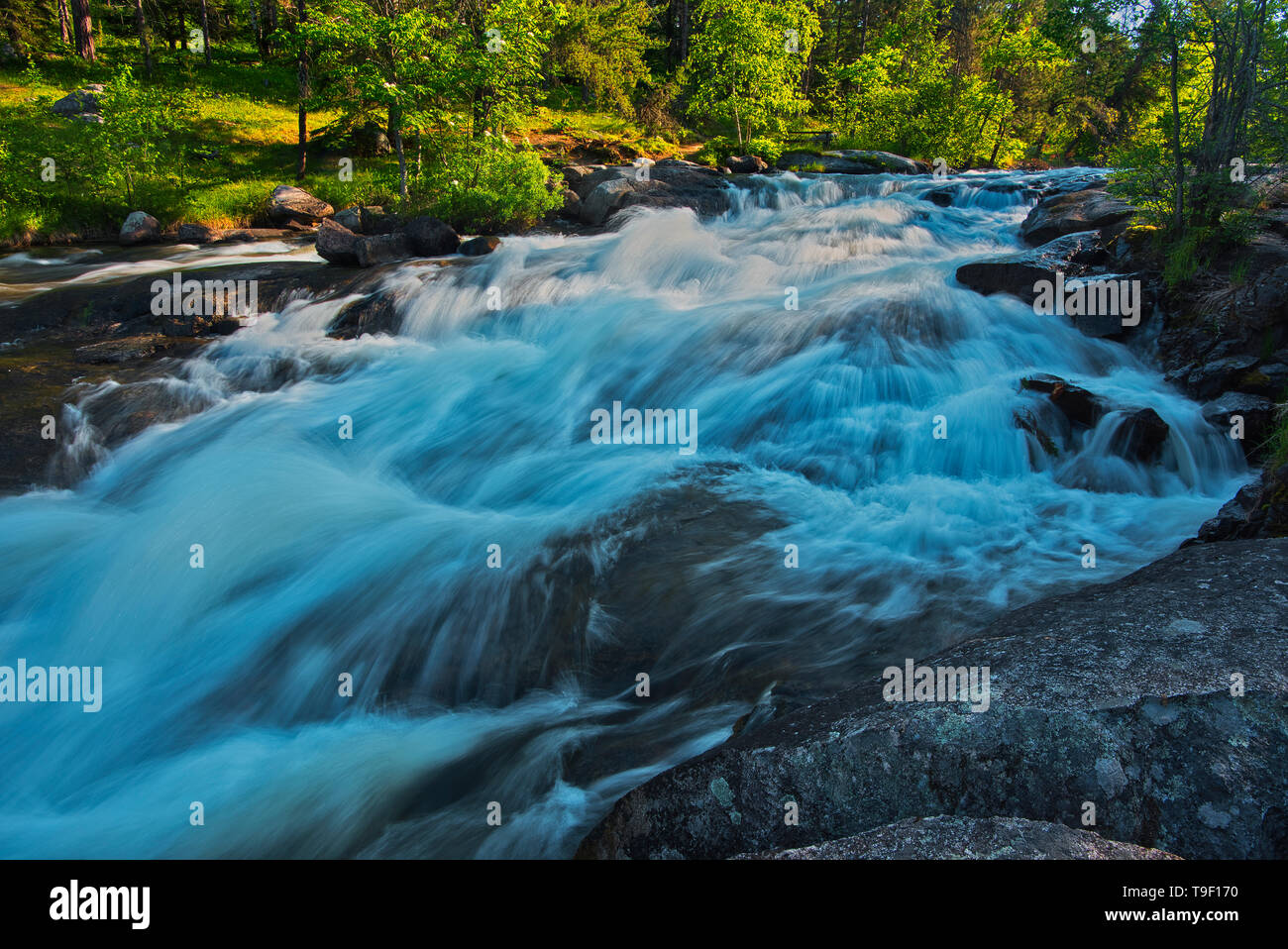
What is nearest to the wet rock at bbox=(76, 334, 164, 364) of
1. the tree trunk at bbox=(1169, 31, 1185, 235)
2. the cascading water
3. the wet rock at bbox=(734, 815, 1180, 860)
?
the cascading water

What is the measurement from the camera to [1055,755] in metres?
2.51

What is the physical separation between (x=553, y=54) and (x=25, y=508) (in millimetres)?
38024

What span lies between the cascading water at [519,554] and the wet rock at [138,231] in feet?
33.4

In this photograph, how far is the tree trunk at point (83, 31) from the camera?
109 ft

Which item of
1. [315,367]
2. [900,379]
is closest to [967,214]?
[900,379]

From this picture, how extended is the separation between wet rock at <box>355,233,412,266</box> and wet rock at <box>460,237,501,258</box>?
1.07 m

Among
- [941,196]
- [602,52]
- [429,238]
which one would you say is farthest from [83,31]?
[941,196]

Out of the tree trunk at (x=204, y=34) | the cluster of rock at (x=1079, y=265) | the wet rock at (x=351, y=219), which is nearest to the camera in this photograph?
→ the cluster of rock at (x=1079, y=265)

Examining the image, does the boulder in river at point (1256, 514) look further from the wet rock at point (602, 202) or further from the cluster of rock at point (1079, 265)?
the wet rock at point (602, 202)

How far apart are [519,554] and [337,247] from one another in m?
11.3

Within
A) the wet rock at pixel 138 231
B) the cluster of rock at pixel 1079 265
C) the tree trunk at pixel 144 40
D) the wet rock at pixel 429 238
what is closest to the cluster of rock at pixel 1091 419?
the cluster of rock at pixel 1079 265

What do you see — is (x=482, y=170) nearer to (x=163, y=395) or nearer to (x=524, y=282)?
(x=524, y=282)

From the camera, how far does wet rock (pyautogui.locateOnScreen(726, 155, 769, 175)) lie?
25875 millimetres
